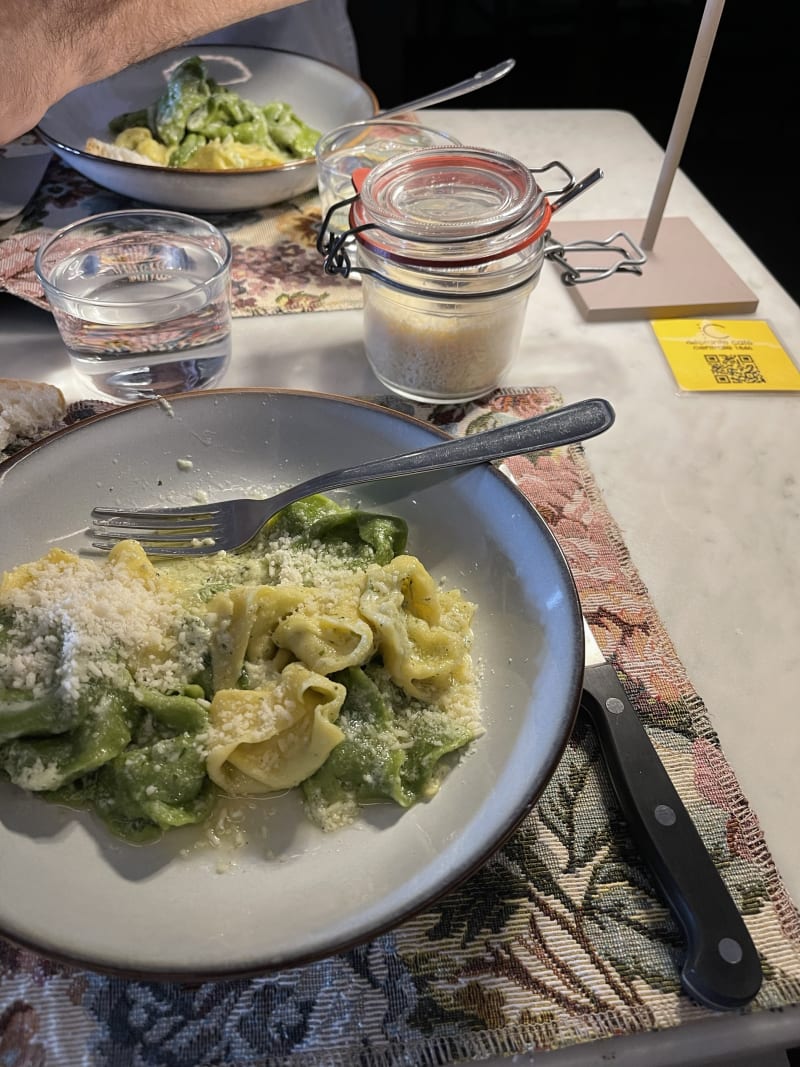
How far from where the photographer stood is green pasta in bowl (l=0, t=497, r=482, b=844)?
0.80m

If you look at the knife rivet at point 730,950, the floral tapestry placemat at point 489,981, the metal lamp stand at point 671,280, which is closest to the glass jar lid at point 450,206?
the metal lamp stand at point 671,280

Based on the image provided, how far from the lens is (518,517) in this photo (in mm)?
999

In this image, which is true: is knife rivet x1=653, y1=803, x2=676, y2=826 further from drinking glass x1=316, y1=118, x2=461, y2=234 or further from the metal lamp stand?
drinking glass x1=316, y1=118, x2=461, y2=234

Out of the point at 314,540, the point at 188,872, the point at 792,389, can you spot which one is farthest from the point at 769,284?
the point at 188,872

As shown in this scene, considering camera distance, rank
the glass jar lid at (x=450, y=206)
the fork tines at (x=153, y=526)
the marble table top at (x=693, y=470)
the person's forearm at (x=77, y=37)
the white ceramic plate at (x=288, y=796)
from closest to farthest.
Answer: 1. the white ceramic plate at (x=288, y=796)
2. the marble table top at (x=693, y=470)
3. the fork tines at (x=153, y=526)
4. the glass jar lid at (x=450, y=206)
5. the person's forearm at (x=77, y=37)

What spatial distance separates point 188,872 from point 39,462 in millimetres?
584

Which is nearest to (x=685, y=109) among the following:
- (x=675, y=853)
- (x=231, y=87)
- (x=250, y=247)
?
(x=250, y=247)

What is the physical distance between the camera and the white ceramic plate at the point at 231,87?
1.62m

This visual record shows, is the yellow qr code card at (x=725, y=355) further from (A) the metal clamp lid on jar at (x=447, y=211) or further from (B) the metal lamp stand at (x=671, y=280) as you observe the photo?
(A) the metal clamp lid on jar at (x=447, y=211)

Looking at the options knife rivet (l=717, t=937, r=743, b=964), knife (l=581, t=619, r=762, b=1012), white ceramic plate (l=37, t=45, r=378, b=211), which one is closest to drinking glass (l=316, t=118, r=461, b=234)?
white ceramic plate (l=37, t=45, r=378, b=211)

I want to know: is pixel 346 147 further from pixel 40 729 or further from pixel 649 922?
pixel 649 922

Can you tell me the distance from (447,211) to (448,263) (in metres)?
0.11

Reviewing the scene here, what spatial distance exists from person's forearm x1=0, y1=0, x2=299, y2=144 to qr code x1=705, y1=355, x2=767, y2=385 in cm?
109

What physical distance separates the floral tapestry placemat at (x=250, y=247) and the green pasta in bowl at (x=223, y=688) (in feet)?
2.52
